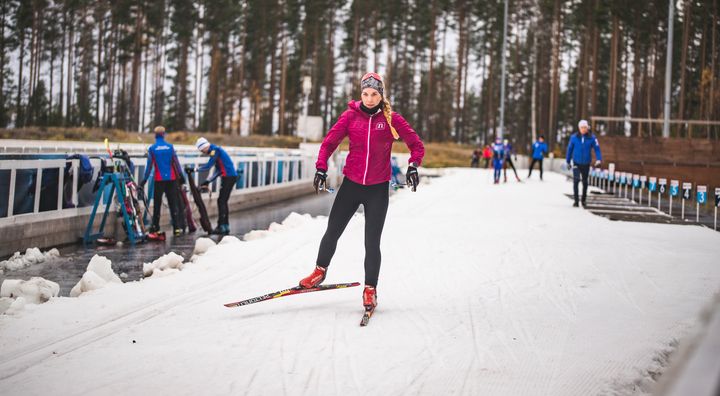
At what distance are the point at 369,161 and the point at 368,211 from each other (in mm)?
418

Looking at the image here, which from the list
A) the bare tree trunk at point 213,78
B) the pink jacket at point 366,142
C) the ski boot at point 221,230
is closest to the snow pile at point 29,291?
the pink jacket at point 366,142

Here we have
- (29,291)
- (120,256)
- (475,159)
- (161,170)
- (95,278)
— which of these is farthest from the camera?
(475,159)

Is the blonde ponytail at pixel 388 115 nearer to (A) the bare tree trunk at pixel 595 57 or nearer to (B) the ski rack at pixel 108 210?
(B) the ski rack at pixel 108 210

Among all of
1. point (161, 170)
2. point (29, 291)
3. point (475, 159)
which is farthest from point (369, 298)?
point (475, 159)

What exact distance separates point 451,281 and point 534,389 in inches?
159

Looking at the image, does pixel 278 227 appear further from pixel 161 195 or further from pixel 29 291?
pixel 29 291

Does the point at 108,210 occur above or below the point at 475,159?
below

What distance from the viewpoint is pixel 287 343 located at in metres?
5.77

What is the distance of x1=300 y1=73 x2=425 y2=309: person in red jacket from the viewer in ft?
21.7

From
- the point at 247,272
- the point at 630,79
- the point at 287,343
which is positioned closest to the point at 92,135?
the point at 247,272

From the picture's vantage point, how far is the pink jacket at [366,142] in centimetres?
662

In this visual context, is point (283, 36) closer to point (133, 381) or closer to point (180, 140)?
point (180, 140)

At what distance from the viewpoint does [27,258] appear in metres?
10.9

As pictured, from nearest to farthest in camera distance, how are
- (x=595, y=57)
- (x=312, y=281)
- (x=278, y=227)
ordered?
(x=312, y=281) → (x=278, y=227) → (x=595, y=57)
